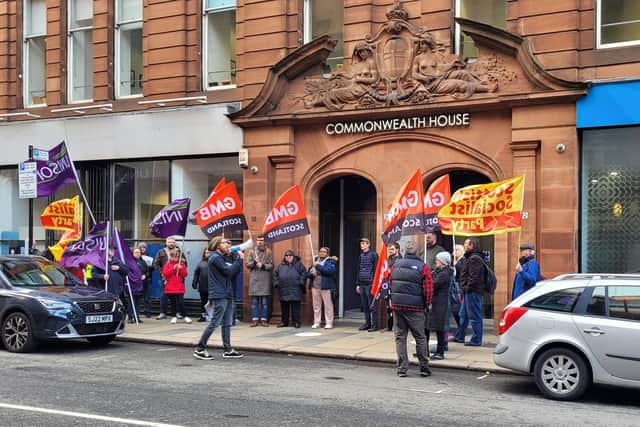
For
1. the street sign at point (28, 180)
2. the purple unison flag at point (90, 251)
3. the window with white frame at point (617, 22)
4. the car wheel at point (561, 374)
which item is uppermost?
the window with white frame at point (617, 22)

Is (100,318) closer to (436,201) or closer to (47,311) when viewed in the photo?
(47,311)

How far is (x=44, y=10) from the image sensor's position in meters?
21.1

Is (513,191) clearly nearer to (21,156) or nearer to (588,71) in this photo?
(588,71)

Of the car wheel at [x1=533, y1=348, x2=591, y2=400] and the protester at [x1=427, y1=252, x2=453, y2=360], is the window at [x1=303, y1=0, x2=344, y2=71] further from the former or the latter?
the car wheel at [x1=533, y1=348, x2=591, y2=400]

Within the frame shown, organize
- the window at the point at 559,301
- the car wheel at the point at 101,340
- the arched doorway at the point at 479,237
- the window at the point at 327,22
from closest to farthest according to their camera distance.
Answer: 1. the window at the point at 559,301
2. the car wheel at the point at 101,340
3. the arched doorway at the point at 479,237
4. the window at the point at 327,22

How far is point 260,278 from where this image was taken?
1606 cm

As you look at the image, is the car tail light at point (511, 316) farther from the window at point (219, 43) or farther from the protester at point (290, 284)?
the window at point (219, 43)

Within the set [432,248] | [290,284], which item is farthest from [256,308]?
[432,248]

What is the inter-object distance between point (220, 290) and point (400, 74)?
645 cm

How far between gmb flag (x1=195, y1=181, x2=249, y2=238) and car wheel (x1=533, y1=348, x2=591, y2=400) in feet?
25.5

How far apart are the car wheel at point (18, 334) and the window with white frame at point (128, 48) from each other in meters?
8.58

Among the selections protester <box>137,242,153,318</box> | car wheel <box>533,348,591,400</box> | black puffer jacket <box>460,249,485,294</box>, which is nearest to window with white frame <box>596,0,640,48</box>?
black puffer jacket <box>460,249,485,294</box>

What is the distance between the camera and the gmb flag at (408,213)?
41.5 feet

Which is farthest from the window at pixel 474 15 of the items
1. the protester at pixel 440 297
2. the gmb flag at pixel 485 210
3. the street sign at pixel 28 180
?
the street sign at pixel 28 180
